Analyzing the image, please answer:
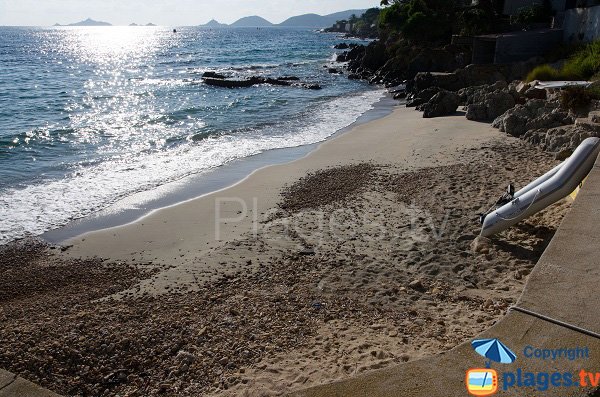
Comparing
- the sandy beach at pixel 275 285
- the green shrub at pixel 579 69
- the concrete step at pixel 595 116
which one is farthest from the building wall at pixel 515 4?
the sandy beach at pixel 275 285

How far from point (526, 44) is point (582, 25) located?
8.10ft

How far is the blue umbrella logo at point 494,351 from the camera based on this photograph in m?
3.45

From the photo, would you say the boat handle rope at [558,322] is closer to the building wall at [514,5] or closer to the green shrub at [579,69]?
the green shrub at [579,69]

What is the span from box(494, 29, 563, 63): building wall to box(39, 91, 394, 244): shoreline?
13351 mm

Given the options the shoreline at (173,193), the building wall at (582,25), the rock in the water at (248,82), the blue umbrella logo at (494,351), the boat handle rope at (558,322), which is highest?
the building wall at (582,25)

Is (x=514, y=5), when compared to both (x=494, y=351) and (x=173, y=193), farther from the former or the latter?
(x=494, y=351)

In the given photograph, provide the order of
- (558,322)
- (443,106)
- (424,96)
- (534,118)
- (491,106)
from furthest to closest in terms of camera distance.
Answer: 1. (424,96)
2. (443,106)
3. (491,106)
4. (534,118)
5. (558,322)

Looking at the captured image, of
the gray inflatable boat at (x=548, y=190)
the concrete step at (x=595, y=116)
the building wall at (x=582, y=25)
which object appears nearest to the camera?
the gray inflatable boat at (x=548, y=190)

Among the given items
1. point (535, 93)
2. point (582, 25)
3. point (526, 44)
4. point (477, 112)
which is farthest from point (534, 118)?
point (526, 44)

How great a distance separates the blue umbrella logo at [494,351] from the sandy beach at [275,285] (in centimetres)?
112

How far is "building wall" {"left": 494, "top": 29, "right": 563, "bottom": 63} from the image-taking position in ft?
77.6

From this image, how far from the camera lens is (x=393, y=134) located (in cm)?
1586

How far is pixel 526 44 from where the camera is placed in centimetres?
2381

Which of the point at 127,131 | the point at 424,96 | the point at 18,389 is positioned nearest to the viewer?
the point at 18,389
